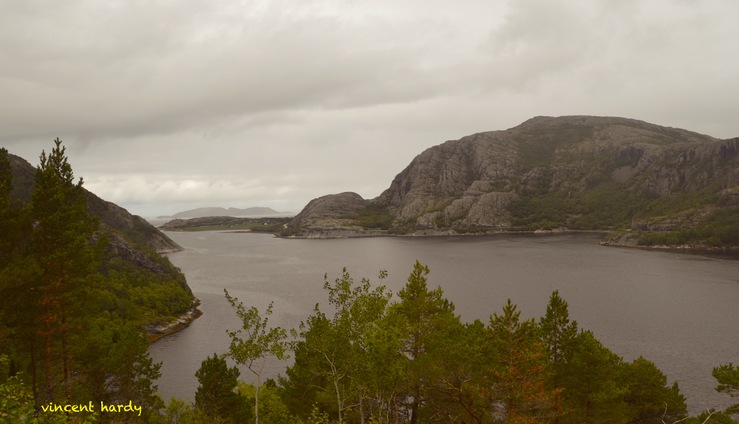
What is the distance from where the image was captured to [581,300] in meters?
114

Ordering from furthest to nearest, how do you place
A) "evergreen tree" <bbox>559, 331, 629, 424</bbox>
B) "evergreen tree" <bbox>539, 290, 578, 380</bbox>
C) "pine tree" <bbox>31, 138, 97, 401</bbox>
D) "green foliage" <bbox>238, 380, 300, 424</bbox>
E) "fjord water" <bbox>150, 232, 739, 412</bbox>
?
"fjord water" <bbox>150, 232, 739, 412</bbox>, "evergreen tree" <bbox>539, 290, 578, 380</bbox>, "evergreen tree" <bbox>559, 331, 629, 424</bbox>, "green foliage" <bbox>238, 380, 300, 424</bbox>, "pine tree" <bbox>31, 138, 97, 401</bbox>

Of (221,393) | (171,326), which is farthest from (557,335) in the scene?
(171,326)

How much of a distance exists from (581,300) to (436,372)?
9627 cm

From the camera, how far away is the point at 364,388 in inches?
1048

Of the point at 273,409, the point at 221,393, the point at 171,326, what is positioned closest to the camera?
the point at 273,409

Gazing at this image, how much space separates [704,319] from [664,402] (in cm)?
6518

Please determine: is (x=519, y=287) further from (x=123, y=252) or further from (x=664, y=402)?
(x=123, y=252)

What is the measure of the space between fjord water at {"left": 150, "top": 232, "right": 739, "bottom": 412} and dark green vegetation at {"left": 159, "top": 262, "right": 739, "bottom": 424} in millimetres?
26746

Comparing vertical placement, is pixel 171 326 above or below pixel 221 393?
below

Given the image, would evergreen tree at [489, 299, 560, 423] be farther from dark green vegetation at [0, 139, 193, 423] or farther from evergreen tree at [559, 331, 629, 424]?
dark green vegetation at [0, 139, 193, 423]

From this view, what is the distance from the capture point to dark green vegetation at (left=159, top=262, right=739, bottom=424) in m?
28.7

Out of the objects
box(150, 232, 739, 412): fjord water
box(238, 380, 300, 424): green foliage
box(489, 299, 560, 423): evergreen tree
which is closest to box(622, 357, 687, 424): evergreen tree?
box(150, 232, 739, 412): fjord water

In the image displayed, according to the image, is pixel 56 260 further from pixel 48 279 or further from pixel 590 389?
pixel 590 389

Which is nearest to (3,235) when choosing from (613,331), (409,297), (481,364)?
(409,297)
